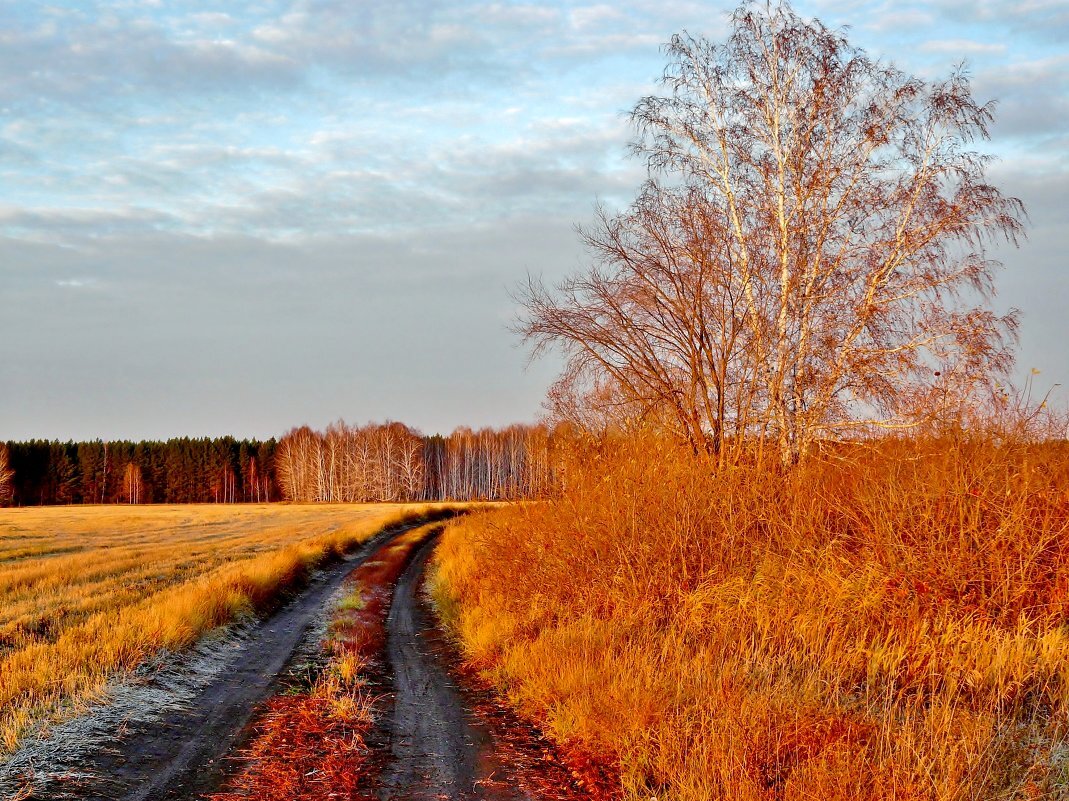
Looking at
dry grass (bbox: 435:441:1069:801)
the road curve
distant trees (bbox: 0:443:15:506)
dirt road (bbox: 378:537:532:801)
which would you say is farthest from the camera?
distant trees (bbox: 0:443:15:506)

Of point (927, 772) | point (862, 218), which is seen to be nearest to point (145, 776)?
point (927, 772)

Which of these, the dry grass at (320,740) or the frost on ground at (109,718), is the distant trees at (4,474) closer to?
the frost on ground at (109,718)

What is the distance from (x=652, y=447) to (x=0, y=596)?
15042 millimetres

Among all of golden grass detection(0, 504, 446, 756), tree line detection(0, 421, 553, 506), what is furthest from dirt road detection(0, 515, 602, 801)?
tree line detection(0, 421, 553, 506)

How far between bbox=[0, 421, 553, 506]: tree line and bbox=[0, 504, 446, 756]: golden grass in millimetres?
64223

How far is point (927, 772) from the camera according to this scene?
4.39 m

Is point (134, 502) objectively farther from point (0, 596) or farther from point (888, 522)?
point (888, 522)

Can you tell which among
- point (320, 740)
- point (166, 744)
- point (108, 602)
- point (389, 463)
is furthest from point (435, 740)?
point (389, 463)

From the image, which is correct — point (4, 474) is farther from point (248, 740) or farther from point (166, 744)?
point (248, 740)

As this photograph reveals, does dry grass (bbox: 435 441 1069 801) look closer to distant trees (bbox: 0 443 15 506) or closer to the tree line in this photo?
the tree line

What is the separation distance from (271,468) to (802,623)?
115 m

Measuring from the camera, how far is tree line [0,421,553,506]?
99.3m

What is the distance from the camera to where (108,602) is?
14.8 m

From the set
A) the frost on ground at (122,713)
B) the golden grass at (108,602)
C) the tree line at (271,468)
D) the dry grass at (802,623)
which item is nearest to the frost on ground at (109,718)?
the frost on ground at (122,713)
